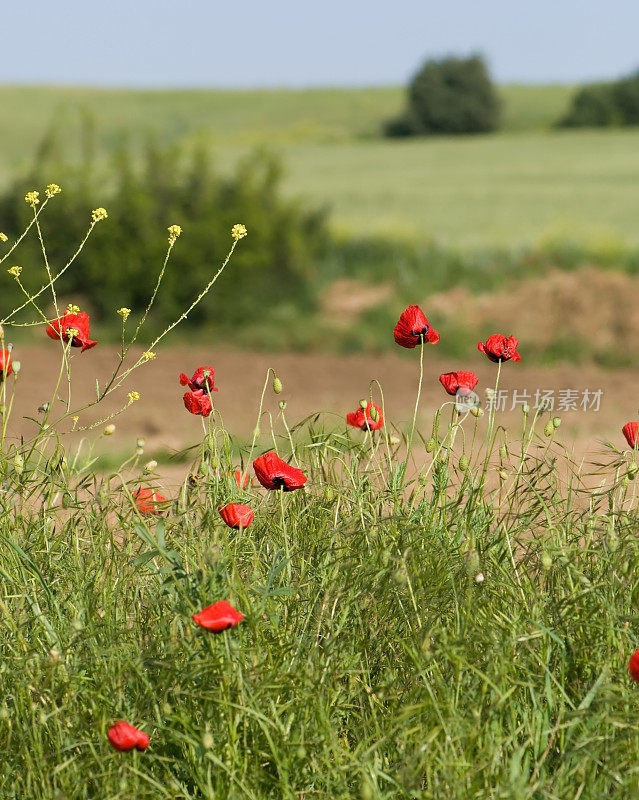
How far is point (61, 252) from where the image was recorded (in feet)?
31.9

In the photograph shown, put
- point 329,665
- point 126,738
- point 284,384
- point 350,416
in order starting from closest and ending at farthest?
point 126,738 → point 329,665 → point 350,416 → point 284,384

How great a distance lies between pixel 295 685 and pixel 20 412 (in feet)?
17.0

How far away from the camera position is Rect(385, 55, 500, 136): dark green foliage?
4081cm

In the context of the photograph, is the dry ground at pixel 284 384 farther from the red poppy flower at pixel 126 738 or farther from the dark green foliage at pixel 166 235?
the red poppy flower at pixel 126 738

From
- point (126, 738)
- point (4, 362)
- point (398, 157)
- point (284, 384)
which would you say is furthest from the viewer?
point (398, 157)

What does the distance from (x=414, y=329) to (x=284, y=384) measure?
4878 mm

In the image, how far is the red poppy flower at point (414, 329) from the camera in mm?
2521

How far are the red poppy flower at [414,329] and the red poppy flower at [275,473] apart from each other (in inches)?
19.2

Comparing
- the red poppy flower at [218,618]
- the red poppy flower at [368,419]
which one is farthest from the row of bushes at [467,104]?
the red poppy flower at [218,618]

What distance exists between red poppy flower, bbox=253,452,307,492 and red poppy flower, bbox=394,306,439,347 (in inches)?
19.2

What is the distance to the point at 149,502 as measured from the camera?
2564 millimetres

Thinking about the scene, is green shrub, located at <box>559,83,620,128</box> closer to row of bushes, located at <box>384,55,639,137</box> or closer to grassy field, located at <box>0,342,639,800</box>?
row of bushes, located at <box>384,55,639,137</box>

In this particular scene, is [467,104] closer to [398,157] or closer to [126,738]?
[398,157]

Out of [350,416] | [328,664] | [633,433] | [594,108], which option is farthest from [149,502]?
[594,108]
